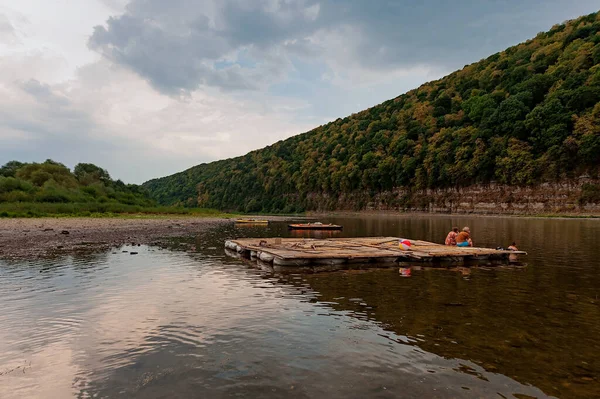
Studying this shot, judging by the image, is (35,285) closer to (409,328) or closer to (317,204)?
(409,328)

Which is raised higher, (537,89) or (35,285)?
(537,89)

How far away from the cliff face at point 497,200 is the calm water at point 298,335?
219ft

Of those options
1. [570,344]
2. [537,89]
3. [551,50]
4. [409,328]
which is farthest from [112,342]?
[551,50]

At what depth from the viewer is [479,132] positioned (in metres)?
93.3

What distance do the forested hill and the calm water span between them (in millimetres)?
74674

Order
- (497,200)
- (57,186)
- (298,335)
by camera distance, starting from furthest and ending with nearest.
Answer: (497,200) < (57,186) < (298,335)

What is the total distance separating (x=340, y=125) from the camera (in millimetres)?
174875

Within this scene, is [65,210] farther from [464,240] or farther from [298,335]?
[298,335]

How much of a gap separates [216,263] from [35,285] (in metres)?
8.19

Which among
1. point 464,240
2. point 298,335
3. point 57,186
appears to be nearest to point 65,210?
point 57,186

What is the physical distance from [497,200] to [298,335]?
89.2m

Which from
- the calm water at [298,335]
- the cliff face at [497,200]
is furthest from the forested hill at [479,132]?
the calm water at [298,335]

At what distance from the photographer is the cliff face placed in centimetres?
7006

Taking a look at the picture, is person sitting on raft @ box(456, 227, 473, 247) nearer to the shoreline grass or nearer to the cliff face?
the shoreline grass
